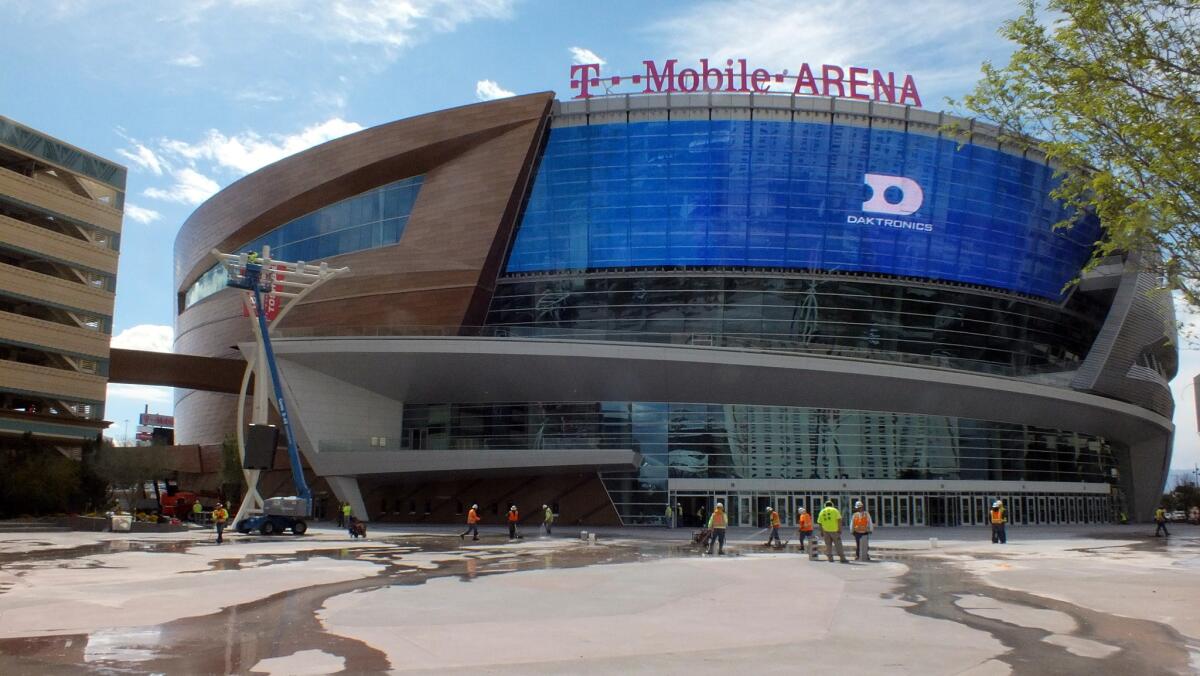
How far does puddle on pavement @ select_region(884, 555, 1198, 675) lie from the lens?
1052 cm

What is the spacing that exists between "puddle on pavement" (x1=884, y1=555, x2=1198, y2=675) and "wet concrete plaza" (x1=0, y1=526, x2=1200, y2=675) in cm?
6

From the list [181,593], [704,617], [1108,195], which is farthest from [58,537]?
[1108,195]

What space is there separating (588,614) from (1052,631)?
6.87 m

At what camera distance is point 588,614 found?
1456cm

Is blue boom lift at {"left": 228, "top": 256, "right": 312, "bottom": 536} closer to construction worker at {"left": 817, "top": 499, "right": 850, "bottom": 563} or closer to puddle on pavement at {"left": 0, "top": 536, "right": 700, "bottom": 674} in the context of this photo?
puddle on pavement at {"left": 0, "top": 536, "right": 700, "bottom": 674}

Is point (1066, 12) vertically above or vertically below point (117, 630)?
above

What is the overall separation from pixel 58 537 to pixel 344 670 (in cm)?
3349

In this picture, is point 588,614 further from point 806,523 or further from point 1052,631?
point 806,523

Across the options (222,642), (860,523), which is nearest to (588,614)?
(222,642)

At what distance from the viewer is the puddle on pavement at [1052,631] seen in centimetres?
1052

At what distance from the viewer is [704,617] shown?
14.3m

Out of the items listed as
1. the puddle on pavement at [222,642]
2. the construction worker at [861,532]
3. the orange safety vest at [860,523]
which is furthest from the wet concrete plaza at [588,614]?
the orange safety vest at [860,523]

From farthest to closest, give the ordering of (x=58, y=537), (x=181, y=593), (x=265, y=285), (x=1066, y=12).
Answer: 1. (x=265, y=285)
2. (x=58, y=537)
3. (x=181, y=593)
4. (x=1066, y=12)

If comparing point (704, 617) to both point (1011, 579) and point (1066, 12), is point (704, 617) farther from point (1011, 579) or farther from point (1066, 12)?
point (1066, 12)
